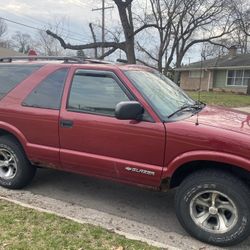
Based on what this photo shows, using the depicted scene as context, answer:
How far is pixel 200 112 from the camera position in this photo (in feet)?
15.0

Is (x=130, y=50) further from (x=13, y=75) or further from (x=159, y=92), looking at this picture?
(x=159, y=92)

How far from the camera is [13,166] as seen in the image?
5250 mm

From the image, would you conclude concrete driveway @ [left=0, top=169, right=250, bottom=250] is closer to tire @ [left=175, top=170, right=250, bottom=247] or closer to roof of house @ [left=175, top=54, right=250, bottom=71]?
tire @ [left=175, top=170, right=250, bottom=247]

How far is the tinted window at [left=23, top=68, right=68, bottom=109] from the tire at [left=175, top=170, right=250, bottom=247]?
189 centimetres

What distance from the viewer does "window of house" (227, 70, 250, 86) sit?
35925 millimetres

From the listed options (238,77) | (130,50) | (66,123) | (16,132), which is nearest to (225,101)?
(130,50)

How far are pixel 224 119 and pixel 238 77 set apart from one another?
34052mm

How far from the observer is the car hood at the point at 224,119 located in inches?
153

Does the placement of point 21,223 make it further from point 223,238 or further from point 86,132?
point 223,238

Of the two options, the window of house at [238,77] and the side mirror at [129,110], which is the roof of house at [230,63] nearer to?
the window of house at [238,77]

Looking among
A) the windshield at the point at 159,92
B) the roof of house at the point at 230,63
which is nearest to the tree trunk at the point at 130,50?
the roof of house at the point at 230,63

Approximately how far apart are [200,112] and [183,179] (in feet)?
2.89

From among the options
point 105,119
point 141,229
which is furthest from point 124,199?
point 105,119

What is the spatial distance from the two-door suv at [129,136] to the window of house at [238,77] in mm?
32699
